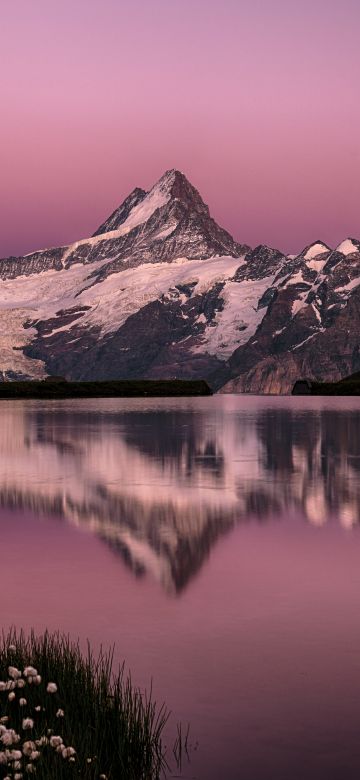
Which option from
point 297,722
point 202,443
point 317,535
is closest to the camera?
point 297,722

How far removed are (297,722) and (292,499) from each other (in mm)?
35057

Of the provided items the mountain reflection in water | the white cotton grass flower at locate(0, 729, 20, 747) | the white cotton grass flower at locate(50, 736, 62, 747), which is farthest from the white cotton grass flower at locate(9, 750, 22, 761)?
the mountain reflection in water

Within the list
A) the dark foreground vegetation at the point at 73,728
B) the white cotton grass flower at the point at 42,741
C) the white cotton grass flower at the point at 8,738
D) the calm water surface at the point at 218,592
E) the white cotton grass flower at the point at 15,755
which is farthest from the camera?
the calm water surface at the point at 218,592

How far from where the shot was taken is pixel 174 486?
59750mm

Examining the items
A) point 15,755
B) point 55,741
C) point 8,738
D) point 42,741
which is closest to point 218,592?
point 42,741

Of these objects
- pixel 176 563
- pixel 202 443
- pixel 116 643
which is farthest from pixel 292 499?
pixel 202 443

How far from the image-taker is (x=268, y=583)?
3080 cm

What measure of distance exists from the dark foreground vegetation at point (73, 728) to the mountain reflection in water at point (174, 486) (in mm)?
11643

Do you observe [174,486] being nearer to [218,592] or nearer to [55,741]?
[218,592]

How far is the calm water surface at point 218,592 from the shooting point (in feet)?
57.9

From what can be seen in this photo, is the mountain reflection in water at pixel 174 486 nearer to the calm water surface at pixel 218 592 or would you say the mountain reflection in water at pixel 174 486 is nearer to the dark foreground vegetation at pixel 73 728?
the calm water surface at pixel 218 592

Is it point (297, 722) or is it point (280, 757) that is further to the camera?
point (297, 722)

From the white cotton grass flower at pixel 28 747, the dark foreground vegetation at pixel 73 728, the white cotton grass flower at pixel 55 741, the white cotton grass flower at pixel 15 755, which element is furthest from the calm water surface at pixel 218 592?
the white cotton grass flower at pixel 15 755

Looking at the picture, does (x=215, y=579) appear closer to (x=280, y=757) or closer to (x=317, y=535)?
(x=317, y=535)
